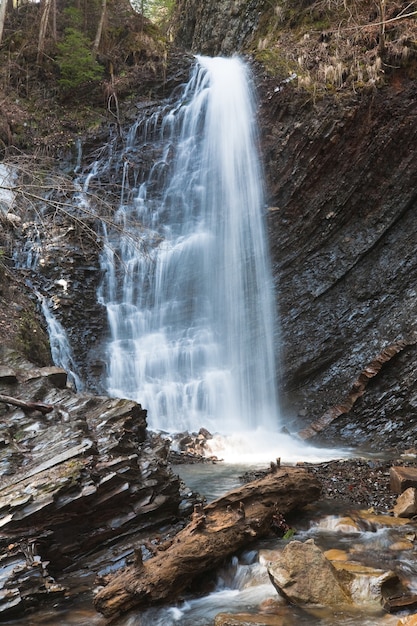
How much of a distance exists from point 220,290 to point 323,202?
3.76 meters

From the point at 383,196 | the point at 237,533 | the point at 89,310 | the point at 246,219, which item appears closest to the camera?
the point at 237,533

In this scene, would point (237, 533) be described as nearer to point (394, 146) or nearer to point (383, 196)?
point (383, 196)

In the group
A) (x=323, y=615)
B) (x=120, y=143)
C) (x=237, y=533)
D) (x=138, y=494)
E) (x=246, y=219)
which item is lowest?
(x=323, y=615)

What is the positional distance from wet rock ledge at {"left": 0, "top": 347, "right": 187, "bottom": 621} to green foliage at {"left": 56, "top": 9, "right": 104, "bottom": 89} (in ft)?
52.4

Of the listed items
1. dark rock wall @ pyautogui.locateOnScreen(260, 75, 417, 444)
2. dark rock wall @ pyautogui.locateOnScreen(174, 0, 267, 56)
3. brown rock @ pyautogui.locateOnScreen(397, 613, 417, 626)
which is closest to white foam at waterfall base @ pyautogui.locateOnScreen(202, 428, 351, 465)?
dark rock wall @ pyautogui.locateOnScreen(260, 75, 417, 444)

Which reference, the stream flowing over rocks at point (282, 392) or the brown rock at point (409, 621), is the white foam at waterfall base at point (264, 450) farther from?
the brown rock at point (409, 621)

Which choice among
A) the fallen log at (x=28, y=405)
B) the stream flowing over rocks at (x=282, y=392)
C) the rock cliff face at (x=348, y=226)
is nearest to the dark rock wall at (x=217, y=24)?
the stream flowing over rocks at (x=282, y=392)

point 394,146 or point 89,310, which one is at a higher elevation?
point 394,146

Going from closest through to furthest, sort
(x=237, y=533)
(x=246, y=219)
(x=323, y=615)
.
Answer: (x=323, y=615) < (x=237, y=533) < (x=246, y=219)

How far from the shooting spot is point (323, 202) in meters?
12.9

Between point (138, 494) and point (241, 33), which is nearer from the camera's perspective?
point (138, 494)

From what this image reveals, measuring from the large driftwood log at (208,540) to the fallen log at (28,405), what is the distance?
3045mm

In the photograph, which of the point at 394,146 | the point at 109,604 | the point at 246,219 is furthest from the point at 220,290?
the point at 109,604

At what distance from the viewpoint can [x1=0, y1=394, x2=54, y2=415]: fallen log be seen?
6.48m
